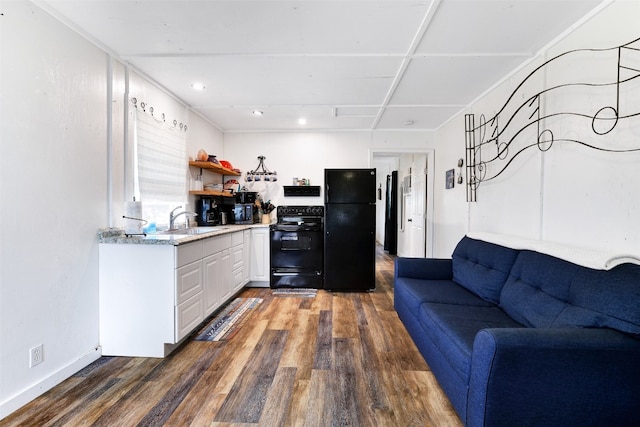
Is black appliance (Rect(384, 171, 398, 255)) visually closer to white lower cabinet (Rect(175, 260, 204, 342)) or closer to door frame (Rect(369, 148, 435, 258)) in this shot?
door frame (Rect(369, 148, 435, 258))

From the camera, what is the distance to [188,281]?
2242 millimetres

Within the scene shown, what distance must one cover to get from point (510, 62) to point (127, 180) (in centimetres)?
342

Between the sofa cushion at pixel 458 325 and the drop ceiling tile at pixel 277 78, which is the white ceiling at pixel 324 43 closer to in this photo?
the drop ceiling tile at pixel 277 78

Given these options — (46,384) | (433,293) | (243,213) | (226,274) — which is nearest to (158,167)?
(226,274)

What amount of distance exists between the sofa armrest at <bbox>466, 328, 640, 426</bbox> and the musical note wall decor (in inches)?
43.8

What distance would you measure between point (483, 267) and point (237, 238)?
2.63 metres

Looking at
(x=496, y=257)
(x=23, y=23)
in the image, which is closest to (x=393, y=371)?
(x=496, y=257)

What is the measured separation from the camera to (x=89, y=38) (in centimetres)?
198

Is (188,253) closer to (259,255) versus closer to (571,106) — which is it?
(259,255)

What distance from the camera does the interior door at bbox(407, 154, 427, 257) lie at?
4.47 meters

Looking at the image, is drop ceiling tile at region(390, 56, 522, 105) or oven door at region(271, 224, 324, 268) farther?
oven door at region(271, 224, 324, 268)

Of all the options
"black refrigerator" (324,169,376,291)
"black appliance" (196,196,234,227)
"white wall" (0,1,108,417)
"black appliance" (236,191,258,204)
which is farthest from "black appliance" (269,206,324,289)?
"white wall" (0,1,108,417)

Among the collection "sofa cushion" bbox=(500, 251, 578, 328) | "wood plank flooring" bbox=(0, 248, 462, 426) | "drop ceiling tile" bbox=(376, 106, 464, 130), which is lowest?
"wood plank flooring" bbox=(0, 248, 462, 426)

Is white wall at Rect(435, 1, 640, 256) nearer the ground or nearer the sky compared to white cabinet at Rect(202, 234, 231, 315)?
nearer the sky
